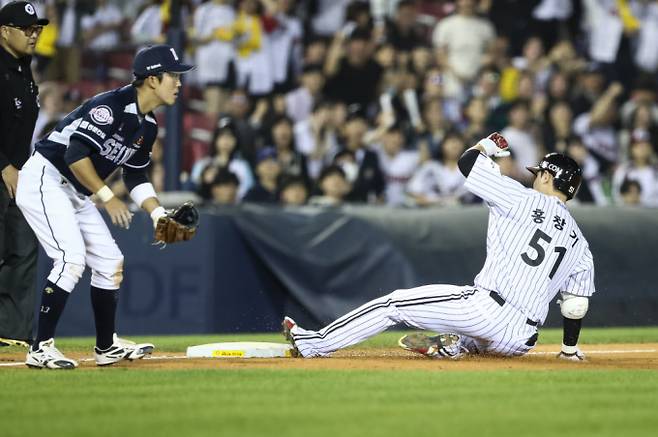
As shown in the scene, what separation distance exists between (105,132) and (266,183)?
6.84 m

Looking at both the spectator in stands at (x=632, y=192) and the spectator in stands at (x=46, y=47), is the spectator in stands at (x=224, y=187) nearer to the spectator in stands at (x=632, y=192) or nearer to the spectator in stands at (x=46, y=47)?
the spectator in stands at (x=46, y=47)

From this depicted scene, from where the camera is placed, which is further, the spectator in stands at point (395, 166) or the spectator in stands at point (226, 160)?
the spectator in stands at point (395, 166)

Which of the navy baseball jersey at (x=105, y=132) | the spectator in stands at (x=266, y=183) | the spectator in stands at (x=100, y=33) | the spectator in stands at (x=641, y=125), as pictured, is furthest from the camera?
the spectator in stands at (x=100, y=33)

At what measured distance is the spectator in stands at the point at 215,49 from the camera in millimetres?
16375

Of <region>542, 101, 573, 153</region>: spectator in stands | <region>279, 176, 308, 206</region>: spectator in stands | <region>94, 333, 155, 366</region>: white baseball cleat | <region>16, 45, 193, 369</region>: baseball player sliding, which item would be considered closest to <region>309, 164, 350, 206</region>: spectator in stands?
<region>279, 176, 308, 206</region>: spectator in stands

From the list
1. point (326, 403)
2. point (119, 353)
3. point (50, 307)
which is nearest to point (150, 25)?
point (119, 353)

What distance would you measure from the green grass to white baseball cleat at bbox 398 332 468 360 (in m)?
1.10

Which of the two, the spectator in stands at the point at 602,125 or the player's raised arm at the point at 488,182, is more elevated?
the player's raised arm at the point at 488,182

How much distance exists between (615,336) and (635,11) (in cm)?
736

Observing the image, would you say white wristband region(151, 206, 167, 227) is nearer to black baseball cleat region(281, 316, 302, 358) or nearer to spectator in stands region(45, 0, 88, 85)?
black baseball cleat region(281, 316, 302, 358)

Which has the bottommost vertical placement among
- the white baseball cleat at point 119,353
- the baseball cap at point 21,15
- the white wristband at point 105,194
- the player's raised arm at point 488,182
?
the white baseball cleat at point 119,353

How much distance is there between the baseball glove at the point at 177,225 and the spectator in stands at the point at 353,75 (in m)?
8.67

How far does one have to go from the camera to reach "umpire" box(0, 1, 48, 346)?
960 centimetres

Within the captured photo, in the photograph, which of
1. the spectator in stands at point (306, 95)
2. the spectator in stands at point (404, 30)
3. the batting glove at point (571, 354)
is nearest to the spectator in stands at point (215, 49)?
the spectator in stands at point (306, 95)
